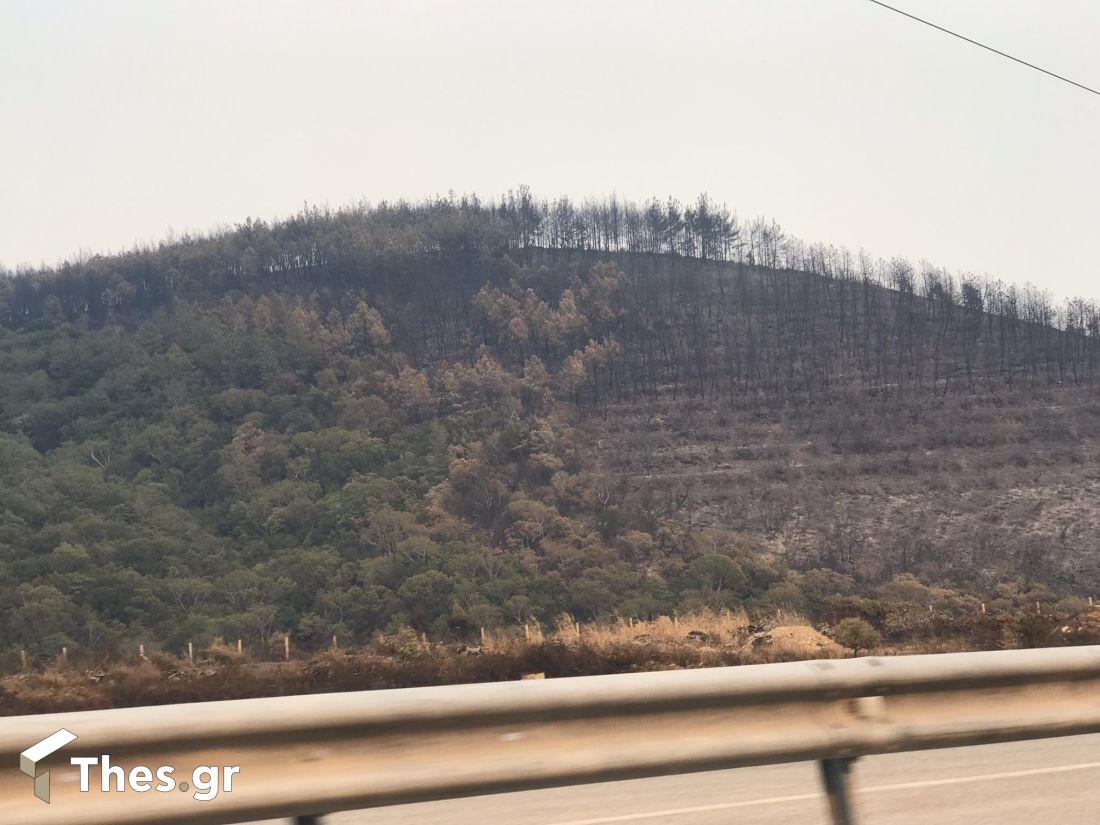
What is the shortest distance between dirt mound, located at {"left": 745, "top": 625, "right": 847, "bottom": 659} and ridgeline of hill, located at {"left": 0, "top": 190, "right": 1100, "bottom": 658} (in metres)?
25.3

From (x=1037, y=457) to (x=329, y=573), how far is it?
45.0 metres

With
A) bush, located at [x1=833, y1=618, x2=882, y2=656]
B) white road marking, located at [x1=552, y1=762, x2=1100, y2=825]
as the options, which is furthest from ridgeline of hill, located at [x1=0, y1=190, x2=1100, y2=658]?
white road marking, located at [x1=552, y1=762, x2=1100, y2=825]

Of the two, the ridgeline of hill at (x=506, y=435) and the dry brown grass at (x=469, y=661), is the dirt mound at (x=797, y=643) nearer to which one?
the dry brown grass at (x=469, y=661)

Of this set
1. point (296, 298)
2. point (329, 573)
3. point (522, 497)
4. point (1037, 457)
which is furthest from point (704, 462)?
point (296, 298)

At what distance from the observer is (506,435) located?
298 feet

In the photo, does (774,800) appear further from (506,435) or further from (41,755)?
(506,435)

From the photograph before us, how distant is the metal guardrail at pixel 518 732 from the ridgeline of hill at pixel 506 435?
140 ft

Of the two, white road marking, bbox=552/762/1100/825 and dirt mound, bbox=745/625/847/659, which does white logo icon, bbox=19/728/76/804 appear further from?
dirt mound, bbox=745/625/847/659

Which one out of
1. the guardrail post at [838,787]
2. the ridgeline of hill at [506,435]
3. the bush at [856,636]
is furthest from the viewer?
the ridgeline of hill at [506,435]

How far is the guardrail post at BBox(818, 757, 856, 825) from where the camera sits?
366 centimetres

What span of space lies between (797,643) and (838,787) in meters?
16.3

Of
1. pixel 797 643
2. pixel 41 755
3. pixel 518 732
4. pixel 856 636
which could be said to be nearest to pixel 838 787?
pixel 518 732

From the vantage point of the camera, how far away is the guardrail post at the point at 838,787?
3.66 meters

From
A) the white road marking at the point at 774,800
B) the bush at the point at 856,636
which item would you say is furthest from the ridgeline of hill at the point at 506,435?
the white road marking at the point at 774,800
